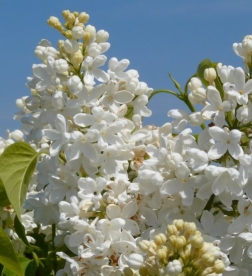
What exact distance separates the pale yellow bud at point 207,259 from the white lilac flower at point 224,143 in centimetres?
36

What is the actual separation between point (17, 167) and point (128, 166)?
312 mm

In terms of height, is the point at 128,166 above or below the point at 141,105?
below

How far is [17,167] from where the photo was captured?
93.2 inches

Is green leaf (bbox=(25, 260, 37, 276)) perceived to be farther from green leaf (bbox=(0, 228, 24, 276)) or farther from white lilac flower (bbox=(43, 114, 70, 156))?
white lilac flower (bbox=(43, 114, 70, 156))

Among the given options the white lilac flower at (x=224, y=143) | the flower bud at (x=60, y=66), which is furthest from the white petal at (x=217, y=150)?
the flower bud at (x=60, y=66)

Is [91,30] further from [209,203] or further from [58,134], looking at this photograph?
[209,203]

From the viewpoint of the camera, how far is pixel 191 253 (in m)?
1.87

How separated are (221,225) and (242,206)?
0.27ft

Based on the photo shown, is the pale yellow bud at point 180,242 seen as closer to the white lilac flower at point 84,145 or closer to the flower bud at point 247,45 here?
the white lilac flower at point 84,145

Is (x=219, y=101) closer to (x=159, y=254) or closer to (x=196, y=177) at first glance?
(x=196, y=177)

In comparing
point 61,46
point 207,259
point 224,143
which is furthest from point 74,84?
point 207,259

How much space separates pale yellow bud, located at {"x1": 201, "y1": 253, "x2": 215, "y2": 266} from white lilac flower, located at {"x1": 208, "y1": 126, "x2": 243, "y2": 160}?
36 cm

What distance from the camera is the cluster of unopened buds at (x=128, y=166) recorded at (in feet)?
7.01

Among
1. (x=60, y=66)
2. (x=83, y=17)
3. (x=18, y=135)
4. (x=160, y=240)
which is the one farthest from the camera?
(x=18, y=135)
